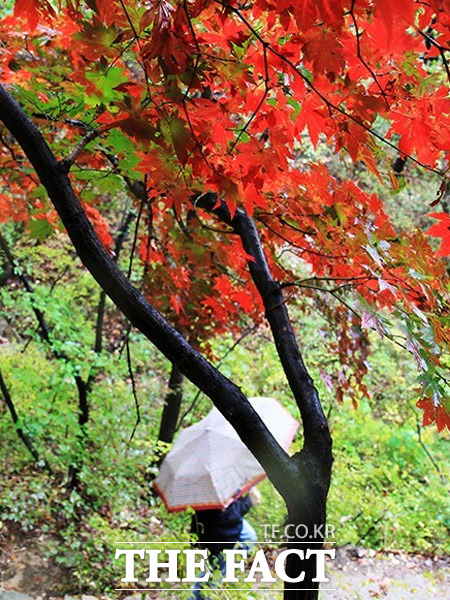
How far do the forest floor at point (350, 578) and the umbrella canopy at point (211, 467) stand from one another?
62cm

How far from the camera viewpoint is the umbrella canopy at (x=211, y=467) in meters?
3.70

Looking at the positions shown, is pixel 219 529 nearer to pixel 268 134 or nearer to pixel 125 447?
pixel 125 447

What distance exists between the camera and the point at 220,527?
3709mm

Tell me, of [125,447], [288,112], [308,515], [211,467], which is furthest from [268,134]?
[125,447]

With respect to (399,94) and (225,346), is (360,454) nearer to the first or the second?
(225,346)

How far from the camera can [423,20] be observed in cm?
118

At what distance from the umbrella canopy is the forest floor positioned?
0.62 meters

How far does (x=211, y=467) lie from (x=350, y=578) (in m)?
2.31

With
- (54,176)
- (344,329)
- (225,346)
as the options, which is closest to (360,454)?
(225,346)

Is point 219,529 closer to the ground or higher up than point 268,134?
closer to the ground

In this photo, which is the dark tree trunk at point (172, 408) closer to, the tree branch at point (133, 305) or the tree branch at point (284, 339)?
the tree branch at point (284, 339)

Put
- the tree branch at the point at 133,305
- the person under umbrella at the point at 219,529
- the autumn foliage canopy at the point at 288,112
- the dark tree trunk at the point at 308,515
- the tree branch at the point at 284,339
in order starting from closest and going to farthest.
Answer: the autumn foliage canopy at the point at 288,112 → the tree branch at the point at 133,305 → the dark tree trunk at the point at 308,515 → the tree branch at the point at 284,339 → the person under umbrella at the point at 219,529

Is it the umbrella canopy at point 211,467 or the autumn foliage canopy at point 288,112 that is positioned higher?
the autumn foliage canopy at point 288,112

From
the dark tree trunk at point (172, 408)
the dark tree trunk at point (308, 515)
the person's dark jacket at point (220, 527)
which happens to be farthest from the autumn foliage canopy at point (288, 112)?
the dark tree trunk at point (172, 408)
